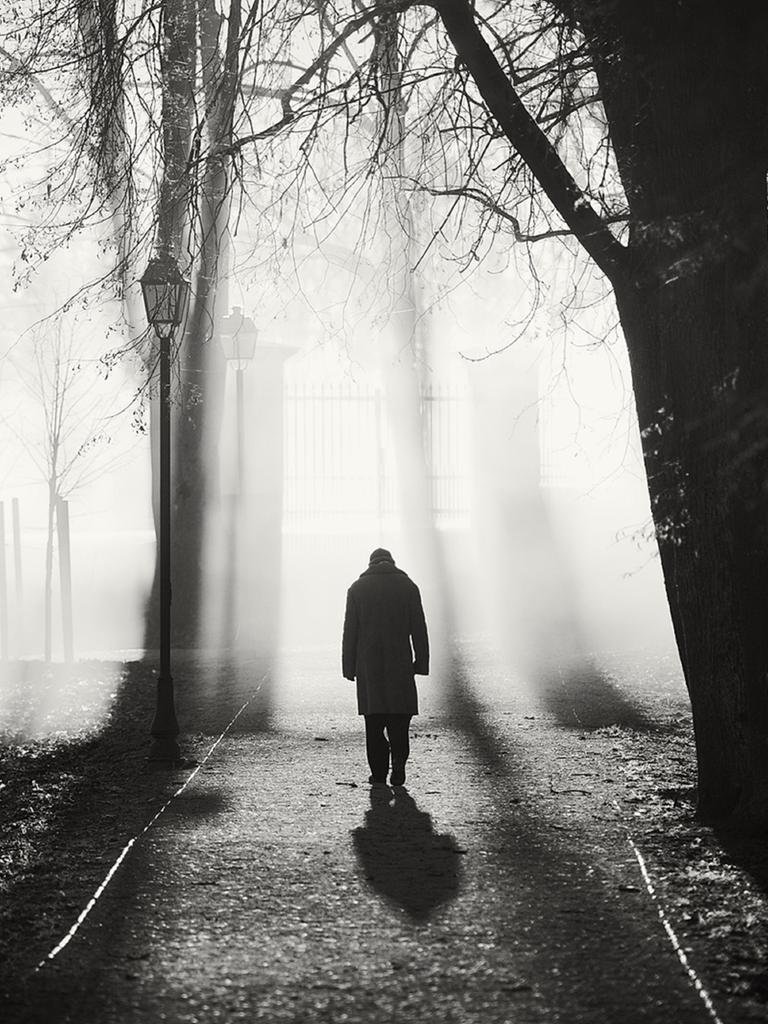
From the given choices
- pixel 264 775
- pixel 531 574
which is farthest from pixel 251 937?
pixel 531 574

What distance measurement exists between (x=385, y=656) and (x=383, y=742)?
605 mm

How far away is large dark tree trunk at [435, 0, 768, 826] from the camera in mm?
7496

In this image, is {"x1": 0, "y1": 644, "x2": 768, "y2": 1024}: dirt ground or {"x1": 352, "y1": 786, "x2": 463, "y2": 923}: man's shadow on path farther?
{"x1": 352, "y1": 786, "x2": 463, "y2": 923}: man's shadow on path

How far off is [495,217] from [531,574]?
17.3 meters

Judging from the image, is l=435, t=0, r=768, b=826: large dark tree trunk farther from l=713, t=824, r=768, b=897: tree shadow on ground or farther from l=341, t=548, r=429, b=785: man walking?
l=341, t=548, r=429, b=785: man walking

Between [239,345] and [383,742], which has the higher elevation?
[239,345]

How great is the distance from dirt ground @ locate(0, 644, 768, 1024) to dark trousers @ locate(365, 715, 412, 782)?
0.71 feet

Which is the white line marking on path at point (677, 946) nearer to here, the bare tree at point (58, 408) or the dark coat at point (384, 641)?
the dark coat at point (384, 641)

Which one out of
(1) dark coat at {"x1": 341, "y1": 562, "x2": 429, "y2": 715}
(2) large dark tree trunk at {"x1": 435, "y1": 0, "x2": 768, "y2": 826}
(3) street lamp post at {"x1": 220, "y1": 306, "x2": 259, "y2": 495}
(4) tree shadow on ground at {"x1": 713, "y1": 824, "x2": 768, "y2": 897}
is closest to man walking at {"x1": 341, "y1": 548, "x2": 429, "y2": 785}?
(1) dark coat at {"x1": 341, "y1": 562, "x2": 429, "y2": 715}

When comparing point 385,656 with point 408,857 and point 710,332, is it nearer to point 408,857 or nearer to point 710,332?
point 408,857

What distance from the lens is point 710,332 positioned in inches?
298

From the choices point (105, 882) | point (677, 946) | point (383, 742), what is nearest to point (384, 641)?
point (383, 742)

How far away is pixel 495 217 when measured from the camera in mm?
9961

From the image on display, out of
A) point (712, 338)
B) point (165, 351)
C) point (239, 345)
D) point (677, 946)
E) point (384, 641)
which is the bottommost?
point (677, 946)
